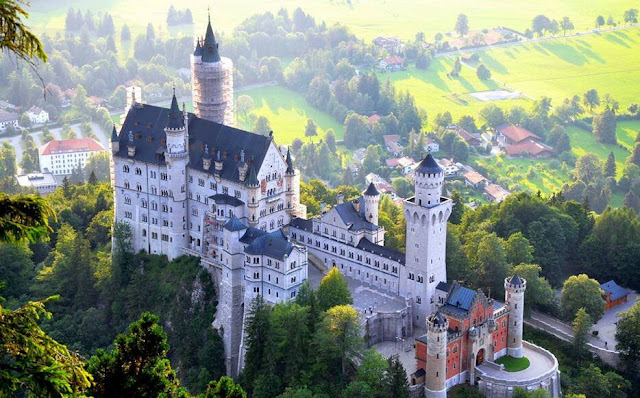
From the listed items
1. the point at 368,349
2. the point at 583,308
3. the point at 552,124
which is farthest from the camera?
the point at 552,124

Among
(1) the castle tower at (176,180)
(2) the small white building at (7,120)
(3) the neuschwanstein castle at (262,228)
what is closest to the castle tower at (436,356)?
(3) the neuschwanstein castle at (262,228)

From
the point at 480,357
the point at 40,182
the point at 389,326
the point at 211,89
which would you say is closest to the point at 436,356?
the point at 480,357

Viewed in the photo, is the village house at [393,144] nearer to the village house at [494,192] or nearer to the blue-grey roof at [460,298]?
the village house at [494,192]

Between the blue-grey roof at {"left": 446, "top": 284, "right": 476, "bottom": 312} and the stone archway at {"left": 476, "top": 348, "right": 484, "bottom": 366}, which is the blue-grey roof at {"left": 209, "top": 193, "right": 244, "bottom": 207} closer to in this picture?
the blue-grey roof at {"left": 446, "top": 284, "right": 476, "bottom": 312}

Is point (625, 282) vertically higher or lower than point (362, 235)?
lower

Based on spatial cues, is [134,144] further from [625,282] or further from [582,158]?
[582,158]

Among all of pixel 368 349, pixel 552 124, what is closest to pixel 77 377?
pixel 368 349

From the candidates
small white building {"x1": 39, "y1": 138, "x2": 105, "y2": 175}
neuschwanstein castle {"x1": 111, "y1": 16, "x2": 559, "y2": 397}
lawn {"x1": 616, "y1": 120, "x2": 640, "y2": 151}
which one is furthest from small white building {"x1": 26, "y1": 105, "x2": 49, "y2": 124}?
lawn {"x1": 616, "y1": 120, "x2": 640, "y2": 151}

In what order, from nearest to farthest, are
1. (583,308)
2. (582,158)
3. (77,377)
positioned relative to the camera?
(77,377) < (583,308) < (582,158)
